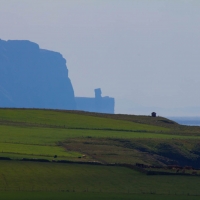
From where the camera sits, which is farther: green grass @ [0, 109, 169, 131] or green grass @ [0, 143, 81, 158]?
green grass @ [0, 109, 169, 131]

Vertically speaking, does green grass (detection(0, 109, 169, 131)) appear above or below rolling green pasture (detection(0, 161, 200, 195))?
above

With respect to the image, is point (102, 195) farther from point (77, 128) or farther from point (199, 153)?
point (77, 128)

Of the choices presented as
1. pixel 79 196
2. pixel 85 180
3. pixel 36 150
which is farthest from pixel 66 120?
pixel 79 196

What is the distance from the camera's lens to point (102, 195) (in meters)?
44.7

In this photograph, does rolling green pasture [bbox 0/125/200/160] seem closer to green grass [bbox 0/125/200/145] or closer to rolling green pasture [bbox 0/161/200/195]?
green grass [bbox 0/125/200/145]

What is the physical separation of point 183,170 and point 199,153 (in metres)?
21.6

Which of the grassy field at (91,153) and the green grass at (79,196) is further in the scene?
the grassy field at (91,153)

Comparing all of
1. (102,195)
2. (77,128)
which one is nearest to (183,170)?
(102,195)

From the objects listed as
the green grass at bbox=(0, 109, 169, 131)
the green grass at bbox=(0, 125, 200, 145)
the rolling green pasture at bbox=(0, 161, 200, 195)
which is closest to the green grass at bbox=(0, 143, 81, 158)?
the green grass at bbox=(0, 125, 200, 145)

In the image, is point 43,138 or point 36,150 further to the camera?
point 43,138

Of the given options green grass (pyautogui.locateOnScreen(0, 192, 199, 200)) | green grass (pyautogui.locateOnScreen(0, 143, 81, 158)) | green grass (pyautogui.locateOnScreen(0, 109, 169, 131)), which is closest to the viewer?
green grass (pyautogui.locateOnScreen(0, 192, 199, 200))

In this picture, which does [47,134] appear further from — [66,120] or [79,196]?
[79,196]

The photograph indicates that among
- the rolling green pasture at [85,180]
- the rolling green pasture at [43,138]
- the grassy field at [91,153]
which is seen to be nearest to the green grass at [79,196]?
the grassy field at [91,153]

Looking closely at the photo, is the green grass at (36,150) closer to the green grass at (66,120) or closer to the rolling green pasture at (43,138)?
the rolling green pasture at (43,138)
